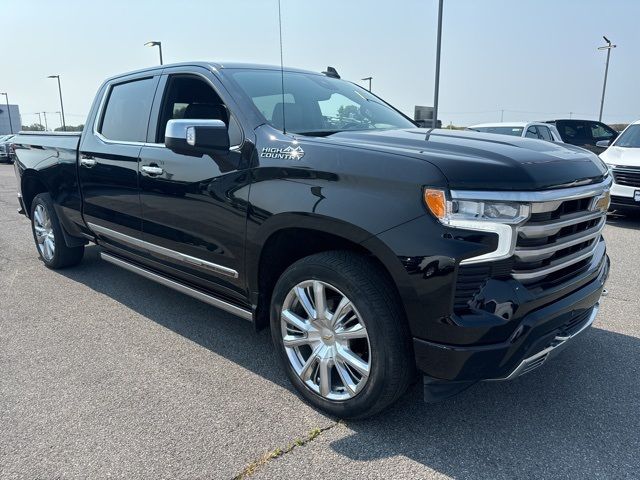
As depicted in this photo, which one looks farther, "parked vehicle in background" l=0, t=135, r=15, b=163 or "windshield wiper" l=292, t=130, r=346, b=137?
"parked vehicle in background" l=0, t=135, r=15, b=163

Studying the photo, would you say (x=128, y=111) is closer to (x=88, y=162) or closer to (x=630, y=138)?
(x=88, y=162)

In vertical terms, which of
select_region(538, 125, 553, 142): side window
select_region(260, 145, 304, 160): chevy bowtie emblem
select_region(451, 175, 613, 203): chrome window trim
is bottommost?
select_region(538, 125, 553, 142): side window

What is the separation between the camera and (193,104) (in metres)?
3.59

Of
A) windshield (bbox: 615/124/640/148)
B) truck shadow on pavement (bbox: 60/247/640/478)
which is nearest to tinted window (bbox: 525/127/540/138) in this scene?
windshield (bbox: 615/124/640/148)

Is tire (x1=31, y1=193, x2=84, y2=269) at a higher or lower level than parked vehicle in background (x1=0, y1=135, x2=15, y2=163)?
higher

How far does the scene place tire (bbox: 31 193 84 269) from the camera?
532 cm

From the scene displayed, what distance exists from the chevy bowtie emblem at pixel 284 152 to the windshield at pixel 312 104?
0.74 feet

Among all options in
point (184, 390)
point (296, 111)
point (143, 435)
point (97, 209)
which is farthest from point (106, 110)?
point (143, 435)

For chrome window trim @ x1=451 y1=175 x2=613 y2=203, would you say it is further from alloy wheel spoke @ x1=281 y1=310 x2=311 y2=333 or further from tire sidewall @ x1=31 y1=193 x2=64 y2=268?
tire sidewall @ x1=31 y1=193 x2=64 y2=268

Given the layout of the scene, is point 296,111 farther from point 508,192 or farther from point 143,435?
point 143,435

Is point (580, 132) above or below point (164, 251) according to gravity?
below

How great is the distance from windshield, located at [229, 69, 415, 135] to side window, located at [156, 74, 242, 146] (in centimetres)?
20

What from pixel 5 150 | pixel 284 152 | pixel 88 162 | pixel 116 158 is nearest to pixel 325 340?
pixel 284 152

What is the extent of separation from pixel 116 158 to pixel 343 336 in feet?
8.27
